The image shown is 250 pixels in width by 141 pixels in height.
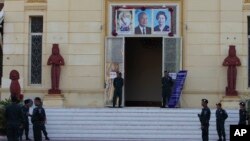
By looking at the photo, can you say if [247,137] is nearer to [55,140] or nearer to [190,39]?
[55,140]

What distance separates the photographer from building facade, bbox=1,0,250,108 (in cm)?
2614

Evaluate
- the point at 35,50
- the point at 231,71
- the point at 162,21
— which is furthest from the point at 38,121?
the point at 231,71

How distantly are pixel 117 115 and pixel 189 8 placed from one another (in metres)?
6.92

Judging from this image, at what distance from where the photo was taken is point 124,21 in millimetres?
26812

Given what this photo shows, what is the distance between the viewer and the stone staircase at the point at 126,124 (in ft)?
68.1

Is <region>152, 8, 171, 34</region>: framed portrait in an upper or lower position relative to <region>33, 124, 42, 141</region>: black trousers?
upper

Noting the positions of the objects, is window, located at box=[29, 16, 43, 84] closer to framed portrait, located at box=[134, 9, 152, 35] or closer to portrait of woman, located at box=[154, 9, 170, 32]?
framed portrait, located at box=[134, 9, 152, 35]

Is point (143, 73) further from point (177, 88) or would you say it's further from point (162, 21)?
point (177, 88)

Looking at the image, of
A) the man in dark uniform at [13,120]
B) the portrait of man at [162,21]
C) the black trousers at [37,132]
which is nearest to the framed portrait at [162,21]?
the portrait of man at [162,21]

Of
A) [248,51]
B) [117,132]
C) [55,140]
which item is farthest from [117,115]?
[248,51]

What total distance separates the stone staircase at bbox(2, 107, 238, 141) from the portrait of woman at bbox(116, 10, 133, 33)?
15.2 feet

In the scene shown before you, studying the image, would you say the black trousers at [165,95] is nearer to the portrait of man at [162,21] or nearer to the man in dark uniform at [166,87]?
the man in dark uniform at [166,87]

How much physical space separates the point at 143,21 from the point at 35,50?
18.2ft

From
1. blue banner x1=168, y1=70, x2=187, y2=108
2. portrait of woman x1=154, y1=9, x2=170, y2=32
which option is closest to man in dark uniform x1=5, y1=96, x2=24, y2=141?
blue banner x1=168, y1=70, x2=187, y2=108
